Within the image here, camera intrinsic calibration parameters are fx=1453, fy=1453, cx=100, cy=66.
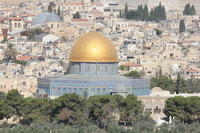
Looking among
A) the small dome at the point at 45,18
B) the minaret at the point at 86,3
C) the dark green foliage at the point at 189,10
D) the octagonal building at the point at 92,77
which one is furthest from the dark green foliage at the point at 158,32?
the octagonal building at the point at 92,77

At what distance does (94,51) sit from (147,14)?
253 ft

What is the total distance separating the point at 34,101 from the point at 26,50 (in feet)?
168

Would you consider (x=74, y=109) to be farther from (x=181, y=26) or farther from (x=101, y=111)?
(x=181, y=26)

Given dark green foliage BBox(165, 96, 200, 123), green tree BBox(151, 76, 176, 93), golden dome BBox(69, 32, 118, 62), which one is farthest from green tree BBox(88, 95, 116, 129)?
green tree BBox(151, 76, 176, 93)

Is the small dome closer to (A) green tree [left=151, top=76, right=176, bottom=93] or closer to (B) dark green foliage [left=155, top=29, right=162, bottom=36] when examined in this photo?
(B) dark green foliage [left=155, top=29, right=162, bottom=36]

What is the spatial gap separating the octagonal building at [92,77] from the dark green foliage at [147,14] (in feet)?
243

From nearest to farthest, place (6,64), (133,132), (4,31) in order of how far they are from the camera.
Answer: (133,132) < (6,64) < (4,31)

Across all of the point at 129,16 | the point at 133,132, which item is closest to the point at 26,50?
the point at 129,16

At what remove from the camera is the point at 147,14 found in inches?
6235

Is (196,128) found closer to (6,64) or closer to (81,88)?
(81,88)

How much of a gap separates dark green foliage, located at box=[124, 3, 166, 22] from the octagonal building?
243ft

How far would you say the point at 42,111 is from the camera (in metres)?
73.2

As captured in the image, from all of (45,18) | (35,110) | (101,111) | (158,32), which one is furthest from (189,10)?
(101,111)

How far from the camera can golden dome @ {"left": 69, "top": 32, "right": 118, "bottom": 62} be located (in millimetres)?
81562
